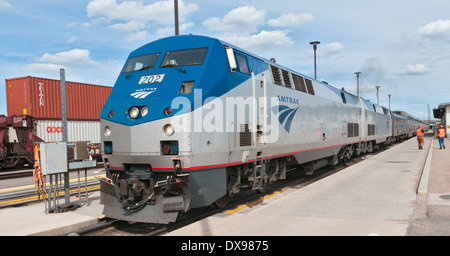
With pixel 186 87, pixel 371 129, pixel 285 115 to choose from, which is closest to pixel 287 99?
pixel 285 115

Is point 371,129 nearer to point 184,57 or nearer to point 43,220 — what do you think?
point 184,57

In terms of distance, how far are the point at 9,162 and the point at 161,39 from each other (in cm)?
1461

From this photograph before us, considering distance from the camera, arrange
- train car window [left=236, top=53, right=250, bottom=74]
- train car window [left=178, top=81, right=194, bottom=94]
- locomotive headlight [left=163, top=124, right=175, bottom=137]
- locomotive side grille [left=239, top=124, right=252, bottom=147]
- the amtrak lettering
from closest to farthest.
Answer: locomotive headlight [left=163, top=124, right=175, bottom=137] < train car window [left=178, top=81, right=194, bottom=94] < locomotive side grille [left=239, top=124, right=252, bottom=147] < train car window [left=236, top=53, right=250, bottom=74] < the amtrak lettering

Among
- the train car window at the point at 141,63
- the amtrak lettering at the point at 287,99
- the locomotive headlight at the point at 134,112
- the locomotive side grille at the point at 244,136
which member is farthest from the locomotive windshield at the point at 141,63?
A: the amtrak lettering at the point at 287,99

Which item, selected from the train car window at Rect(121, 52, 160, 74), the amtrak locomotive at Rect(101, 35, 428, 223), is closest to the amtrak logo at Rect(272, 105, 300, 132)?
the amtrak locomotive at Rect(101, 35, 428, 223)

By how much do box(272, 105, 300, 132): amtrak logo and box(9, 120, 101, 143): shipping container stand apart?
46.3 ft

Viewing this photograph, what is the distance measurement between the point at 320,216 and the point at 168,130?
3111 mm

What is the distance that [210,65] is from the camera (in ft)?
21.0

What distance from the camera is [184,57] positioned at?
6.74 metres

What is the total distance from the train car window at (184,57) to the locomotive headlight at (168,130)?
4.49 feet

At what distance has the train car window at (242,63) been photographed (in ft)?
23.8

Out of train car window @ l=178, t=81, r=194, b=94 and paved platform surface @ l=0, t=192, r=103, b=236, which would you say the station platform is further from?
train car window @ l=178, t=81, r=194, b=94

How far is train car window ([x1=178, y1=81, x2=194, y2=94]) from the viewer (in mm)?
6098
